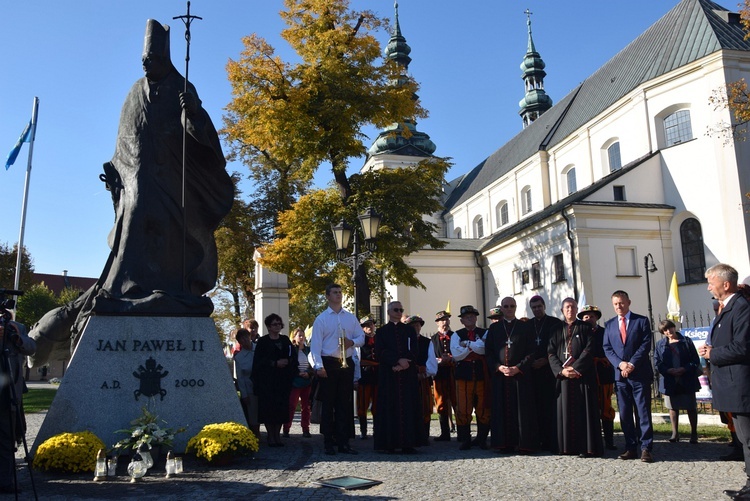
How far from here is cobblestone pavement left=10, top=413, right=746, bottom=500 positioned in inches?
216

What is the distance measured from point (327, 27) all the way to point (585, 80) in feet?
84.2

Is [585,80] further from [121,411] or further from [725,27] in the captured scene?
[121,411]

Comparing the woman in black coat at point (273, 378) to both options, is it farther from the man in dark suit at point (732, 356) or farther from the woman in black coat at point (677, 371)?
the woman in black coat at point (677, 371)

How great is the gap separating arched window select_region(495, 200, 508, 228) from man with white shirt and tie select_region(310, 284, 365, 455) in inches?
1510

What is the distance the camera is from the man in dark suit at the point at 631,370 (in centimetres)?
734

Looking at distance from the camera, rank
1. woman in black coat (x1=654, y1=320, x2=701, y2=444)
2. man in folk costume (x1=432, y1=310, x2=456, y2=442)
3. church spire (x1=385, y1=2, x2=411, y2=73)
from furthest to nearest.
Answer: church spire (x1=385, y1=2, x2=411, y2=73)
man in folk costume (x1=432, y1=310, x2=456, y2=442)
woman in black coat (x1=654, y1=320, x2=701, y2=444)

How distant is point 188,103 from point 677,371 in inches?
290

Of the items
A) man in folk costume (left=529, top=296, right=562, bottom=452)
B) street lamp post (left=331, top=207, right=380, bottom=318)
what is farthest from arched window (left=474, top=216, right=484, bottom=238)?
man in folk costume (left=529, top=296, right=562, bottom=452)

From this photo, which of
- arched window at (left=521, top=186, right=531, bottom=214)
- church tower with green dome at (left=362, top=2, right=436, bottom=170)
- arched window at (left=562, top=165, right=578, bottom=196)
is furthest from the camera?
church tower with green dome at (left=362, top=2, right=436, bottom=170)

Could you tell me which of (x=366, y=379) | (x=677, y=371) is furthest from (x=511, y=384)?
(x=366, y=379)

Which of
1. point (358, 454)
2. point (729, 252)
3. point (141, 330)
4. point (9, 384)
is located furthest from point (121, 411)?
point (729, 252)

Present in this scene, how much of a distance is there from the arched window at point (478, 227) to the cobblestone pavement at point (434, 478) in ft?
135

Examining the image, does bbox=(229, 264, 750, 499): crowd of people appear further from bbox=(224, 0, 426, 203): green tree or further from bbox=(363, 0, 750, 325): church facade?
bbox=(363, 0, 750, 325): church facade

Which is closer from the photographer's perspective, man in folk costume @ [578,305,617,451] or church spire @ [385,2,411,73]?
man in folk costume @ [578,305,617,451]
